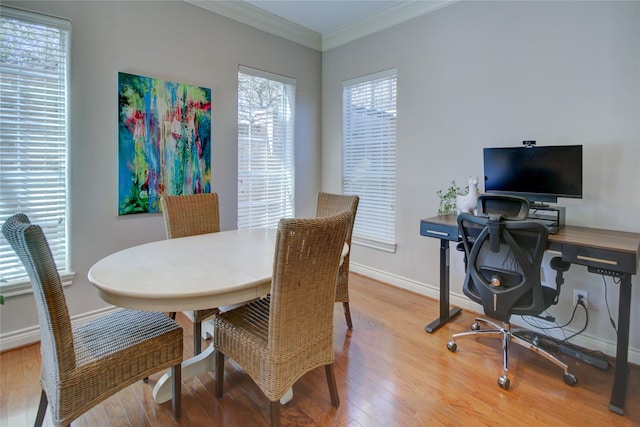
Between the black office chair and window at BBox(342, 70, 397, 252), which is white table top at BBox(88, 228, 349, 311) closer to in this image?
the black office chair

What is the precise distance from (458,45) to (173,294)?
9.94 feet

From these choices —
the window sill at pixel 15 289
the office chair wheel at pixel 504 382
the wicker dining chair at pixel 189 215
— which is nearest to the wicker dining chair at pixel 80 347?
the wicker dining chair at pixel 189 215

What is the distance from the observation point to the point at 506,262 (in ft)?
6.52

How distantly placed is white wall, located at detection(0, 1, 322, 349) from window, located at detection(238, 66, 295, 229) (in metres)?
0.13

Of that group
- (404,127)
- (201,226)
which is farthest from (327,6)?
(201,226)

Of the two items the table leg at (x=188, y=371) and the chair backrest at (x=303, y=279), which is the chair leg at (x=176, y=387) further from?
the chair backrest at (x=303, y=279)

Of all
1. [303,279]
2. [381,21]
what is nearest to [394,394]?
[303,279]

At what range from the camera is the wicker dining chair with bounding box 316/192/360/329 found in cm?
246

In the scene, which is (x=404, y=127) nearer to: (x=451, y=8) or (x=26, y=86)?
(x=451, y=8)

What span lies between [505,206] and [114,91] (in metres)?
2.97

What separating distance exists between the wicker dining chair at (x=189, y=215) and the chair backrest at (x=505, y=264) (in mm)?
1859

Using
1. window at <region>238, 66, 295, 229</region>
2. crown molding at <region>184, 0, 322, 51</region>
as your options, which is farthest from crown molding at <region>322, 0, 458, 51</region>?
window at <region>238, 66, 295, 229</region>

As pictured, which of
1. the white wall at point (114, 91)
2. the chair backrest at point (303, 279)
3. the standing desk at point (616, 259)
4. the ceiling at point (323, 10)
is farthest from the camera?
the ceiling at point (323, 10)

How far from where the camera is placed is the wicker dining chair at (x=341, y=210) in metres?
2.46
